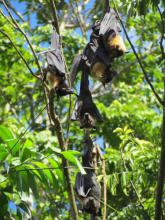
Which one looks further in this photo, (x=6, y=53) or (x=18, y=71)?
(x=18, y=71)

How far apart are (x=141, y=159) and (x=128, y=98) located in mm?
8009

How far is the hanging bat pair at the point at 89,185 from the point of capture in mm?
3492

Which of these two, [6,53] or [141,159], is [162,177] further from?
[6,53]

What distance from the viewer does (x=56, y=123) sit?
309cm

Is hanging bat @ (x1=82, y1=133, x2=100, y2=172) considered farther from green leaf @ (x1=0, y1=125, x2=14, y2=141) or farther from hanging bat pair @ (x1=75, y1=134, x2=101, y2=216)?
green leaf @ (x1=0, y1=125, x2=14, y2=141)

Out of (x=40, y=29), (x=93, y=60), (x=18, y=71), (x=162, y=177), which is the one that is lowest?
(x=162, y=177)

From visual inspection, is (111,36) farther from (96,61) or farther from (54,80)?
(54,80)

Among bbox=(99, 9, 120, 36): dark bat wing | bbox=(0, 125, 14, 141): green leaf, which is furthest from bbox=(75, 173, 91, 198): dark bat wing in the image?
bbox=(99, 9, 120, 36): dark bat wing

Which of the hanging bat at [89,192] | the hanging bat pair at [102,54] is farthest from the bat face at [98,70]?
the hanging bat at [89,192]

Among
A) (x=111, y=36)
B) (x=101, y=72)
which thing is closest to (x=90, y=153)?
(x=101, y=72)

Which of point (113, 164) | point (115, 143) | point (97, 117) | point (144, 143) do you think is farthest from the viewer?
point (115, 143)

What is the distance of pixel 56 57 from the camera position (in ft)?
10.7

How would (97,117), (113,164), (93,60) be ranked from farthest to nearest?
1. (113,164)
2. (97,117)
3. (93,60)

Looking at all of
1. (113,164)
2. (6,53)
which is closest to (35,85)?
(6,53)
